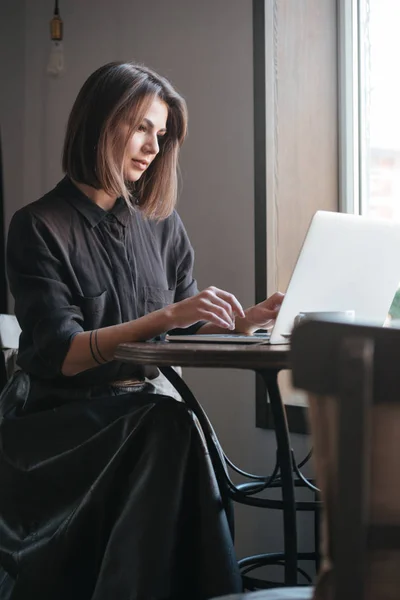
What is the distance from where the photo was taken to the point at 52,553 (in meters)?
1.51

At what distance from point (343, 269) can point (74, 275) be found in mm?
Answer: 617

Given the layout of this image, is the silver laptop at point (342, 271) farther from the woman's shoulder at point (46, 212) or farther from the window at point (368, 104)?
the window at point (368, 104)

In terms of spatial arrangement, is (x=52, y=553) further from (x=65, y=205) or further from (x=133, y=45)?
(x=133, y=45)

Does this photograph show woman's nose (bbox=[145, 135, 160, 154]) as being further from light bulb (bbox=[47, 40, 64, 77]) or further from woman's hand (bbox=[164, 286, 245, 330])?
light bulb (bbox=[47, 40, 64, 77])

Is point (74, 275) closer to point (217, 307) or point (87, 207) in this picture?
point (87, 207)

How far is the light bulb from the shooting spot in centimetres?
323

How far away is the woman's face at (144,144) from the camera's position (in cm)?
193

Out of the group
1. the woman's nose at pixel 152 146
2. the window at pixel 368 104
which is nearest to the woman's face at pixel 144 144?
the woman's nose at pixel 152 146

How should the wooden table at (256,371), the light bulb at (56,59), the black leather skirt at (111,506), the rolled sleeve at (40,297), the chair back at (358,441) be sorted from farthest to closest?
the light bulb at (56,59) → the rolled sleeve at (40,297) → the black leather skirt at (111,506) → the wooden table at (256,371) → the chair back at (358,441)

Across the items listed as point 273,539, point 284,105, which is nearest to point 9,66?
point 284,105

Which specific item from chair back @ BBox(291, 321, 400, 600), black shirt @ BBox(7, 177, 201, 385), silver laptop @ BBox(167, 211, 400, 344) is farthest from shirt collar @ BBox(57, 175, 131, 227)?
chair back @ BBox(291, 321, 400, 600)

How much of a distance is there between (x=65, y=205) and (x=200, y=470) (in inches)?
29.3

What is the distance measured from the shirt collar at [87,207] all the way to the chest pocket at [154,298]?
0.56 ft

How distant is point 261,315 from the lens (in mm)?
1740
